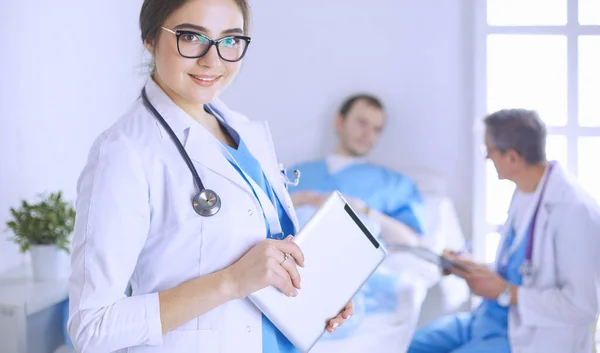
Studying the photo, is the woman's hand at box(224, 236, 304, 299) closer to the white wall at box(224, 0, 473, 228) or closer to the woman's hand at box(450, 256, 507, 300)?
the woman's hand at box(450, 256, 507, 300)

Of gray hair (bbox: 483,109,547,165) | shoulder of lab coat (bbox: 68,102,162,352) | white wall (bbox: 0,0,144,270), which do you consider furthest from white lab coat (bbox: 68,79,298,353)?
gray hair (bbox: 483,109,547,165)

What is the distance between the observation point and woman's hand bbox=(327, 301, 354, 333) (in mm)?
1067

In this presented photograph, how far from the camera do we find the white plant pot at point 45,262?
1.81 meters

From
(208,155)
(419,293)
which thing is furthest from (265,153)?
(419,293)

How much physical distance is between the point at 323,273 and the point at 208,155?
246 mm

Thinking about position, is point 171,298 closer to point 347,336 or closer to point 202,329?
point 202,329

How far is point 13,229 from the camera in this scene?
1.80 metres

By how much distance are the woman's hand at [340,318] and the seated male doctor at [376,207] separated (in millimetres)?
968

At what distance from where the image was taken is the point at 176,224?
3.02 feet

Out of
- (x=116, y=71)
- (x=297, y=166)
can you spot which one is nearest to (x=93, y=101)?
(x=116, y=71)

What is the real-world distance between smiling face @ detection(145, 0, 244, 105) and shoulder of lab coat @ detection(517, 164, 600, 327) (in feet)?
3.86

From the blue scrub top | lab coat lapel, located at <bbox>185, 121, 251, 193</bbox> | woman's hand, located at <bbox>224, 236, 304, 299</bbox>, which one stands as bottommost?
the blue scrub top

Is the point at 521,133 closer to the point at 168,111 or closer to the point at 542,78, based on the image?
the point at 542,78

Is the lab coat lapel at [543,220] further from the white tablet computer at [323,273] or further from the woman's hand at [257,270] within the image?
the woman's hand at [257,270]
